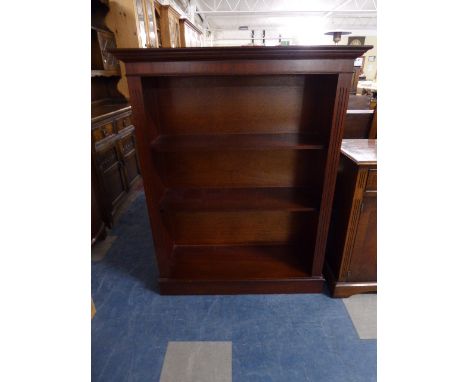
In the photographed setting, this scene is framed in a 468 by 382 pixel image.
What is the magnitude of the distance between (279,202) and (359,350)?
0.85m

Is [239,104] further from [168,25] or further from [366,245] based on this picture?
[168,25]

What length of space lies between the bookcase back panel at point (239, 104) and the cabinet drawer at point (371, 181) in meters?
0.30

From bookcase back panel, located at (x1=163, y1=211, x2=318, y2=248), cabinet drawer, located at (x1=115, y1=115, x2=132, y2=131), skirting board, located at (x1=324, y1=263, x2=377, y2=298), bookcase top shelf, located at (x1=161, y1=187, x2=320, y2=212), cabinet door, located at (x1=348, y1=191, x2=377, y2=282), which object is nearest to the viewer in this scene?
cabinet door, located at (x1=348, y1=191, x2=377, y2=282)

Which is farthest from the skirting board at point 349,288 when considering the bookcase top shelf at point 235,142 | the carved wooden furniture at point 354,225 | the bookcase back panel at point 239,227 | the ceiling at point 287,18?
the ceiling at point 287,18

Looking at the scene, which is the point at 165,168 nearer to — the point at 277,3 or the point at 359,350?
the point at 359,350

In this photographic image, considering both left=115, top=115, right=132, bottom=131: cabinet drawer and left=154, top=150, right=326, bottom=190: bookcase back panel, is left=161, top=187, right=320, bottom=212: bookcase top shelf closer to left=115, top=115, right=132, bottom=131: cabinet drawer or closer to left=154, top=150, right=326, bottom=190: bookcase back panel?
left=154, top=150, right=326, bottom=190: bookcase back panel

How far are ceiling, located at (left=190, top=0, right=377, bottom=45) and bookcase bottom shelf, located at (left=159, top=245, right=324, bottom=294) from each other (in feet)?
25.1

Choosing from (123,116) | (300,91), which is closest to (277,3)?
(123,116)

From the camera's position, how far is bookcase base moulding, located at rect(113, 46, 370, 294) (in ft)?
3.73

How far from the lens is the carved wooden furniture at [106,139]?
2051 millimetres

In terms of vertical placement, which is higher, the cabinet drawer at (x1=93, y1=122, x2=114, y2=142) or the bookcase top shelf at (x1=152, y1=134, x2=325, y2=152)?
the bookcase top shelf at (x1=152, y1=134, x2=325, y2=152)

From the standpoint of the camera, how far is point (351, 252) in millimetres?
1479

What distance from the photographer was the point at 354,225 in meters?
1.40

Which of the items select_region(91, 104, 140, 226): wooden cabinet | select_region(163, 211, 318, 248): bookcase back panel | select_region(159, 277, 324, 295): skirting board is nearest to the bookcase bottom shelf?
select_region(159, 277, 324, 295): skirting board
